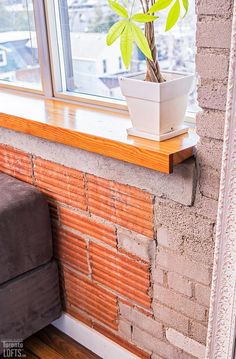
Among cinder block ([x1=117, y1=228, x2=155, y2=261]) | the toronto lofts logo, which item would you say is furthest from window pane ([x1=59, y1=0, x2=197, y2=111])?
the toronto lofts logo

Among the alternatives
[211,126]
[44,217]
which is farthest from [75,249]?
[211,126]

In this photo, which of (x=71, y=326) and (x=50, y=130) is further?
(x=71, y=326)

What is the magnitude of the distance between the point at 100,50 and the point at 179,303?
89cm

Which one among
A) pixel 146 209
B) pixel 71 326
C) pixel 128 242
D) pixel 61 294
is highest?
pixel 146 209

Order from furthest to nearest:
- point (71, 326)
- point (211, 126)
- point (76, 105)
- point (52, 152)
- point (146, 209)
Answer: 1. point (71, 326)
2. point (76, 105)
3. point (52, 152)
4. point (146, 209)
5. point (211, 126)

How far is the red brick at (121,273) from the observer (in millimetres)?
1479

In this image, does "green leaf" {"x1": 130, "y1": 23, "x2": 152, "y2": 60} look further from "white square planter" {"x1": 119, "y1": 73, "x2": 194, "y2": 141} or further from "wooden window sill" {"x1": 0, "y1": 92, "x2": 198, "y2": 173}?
"wooden window sill" {"x1": 0, "y1": 92, "x2": 198, "y2": 173}

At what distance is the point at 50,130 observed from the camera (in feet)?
4.89

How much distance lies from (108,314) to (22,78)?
105cm

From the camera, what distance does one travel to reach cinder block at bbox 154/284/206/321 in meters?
1.35

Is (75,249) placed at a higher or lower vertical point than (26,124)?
lower

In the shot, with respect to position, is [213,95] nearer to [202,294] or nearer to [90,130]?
[90,130]

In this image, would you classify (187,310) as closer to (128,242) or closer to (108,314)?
(128,242)

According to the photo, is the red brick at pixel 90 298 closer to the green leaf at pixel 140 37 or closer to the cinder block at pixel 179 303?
the cinder block at pixel 179 303
